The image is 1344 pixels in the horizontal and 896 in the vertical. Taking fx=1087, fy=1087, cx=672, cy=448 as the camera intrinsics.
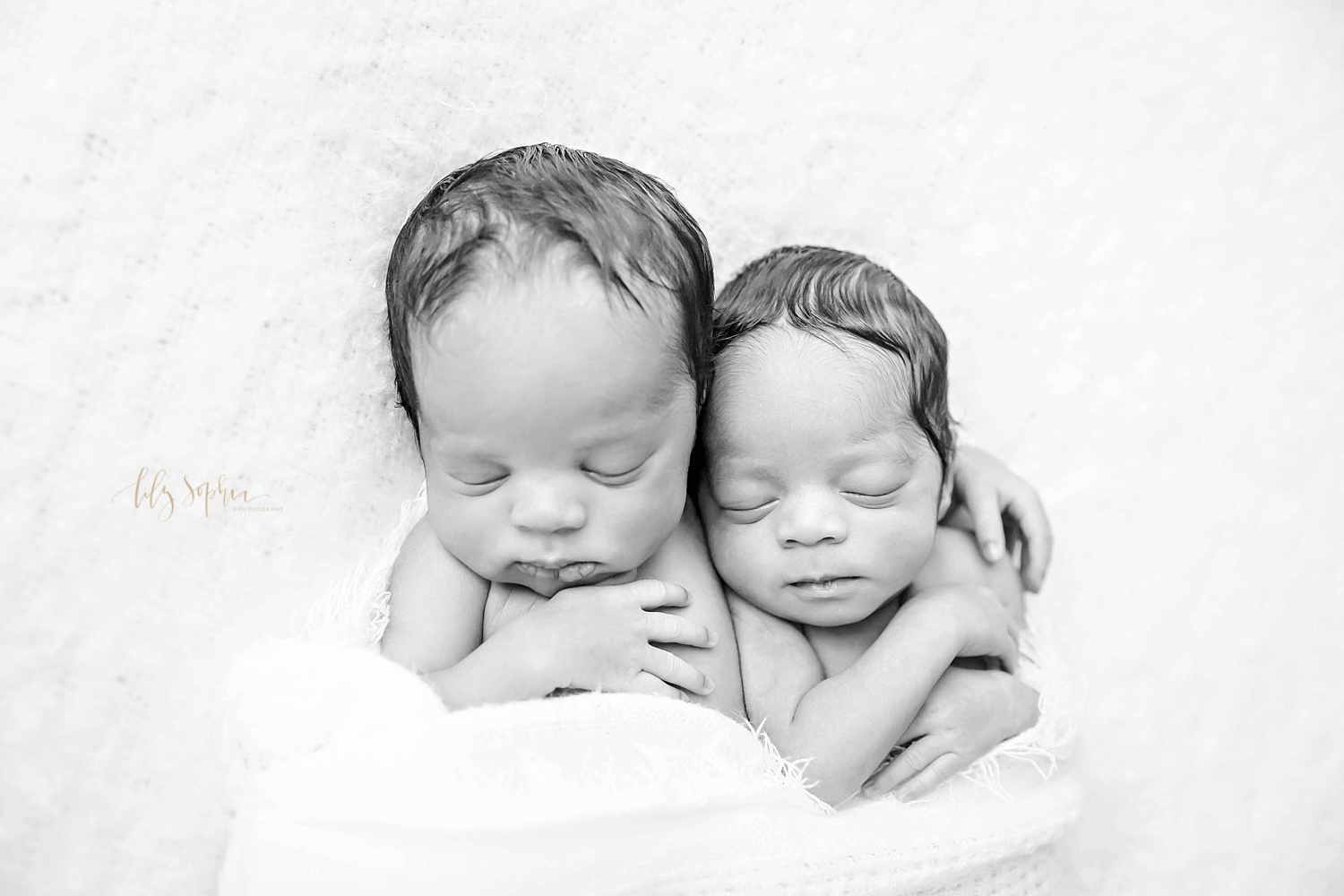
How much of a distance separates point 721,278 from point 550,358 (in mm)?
626

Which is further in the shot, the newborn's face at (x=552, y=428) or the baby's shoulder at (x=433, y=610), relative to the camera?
the baby's shoulder at (x=433, y=610)

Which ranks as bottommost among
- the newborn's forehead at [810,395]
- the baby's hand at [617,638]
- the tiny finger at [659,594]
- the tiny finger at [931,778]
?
the tiny finger at [931,778]

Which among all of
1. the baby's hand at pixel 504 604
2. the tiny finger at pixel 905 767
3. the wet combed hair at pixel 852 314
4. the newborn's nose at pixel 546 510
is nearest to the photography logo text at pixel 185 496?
the baby's hand at pixel 504 604

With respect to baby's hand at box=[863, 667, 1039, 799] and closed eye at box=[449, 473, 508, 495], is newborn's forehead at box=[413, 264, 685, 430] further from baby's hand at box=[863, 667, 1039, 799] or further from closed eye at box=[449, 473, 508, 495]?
baby's hand at box=[863, 667, 1039, 799]

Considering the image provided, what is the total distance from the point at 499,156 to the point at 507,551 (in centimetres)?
50

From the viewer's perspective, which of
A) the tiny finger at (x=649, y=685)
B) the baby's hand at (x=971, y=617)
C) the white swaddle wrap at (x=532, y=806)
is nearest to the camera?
the white swaddle wrap at (x=532, y=806)

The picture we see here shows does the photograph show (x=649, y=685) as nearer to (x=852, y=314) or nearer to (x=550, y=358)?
(x=550, y=358)

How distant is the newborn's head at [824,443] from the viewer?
140cm

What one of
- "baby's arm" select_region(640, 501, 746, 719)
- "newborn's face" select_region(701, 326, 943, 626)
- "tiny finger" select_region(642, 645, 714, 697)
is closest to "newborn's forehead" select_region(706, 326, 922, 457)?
"newborn's face" select_region(701, 326, 943, 626)

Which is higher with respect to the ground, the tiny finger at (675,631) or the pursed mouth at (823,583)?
the pursed mouth at (823,583)

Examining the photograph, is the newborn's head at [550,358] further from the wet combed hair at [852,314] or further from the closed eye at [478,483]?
the wet combed hair at [852,314]

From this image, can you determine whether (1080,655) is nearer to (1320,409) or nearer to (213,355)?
(1320,409)

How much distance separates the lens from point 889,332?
1429 millimetres

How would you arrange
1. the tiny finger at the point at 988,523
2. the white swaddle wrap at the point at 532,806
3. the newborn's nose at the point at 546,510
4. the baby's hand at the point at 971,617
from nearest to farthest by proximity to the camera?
the white swaddle wrap at the point at 532,806, the newborn's nose at the point at 546,510, the baby's hand at the point at 971,617, the tiny finger at the point at 988,523
